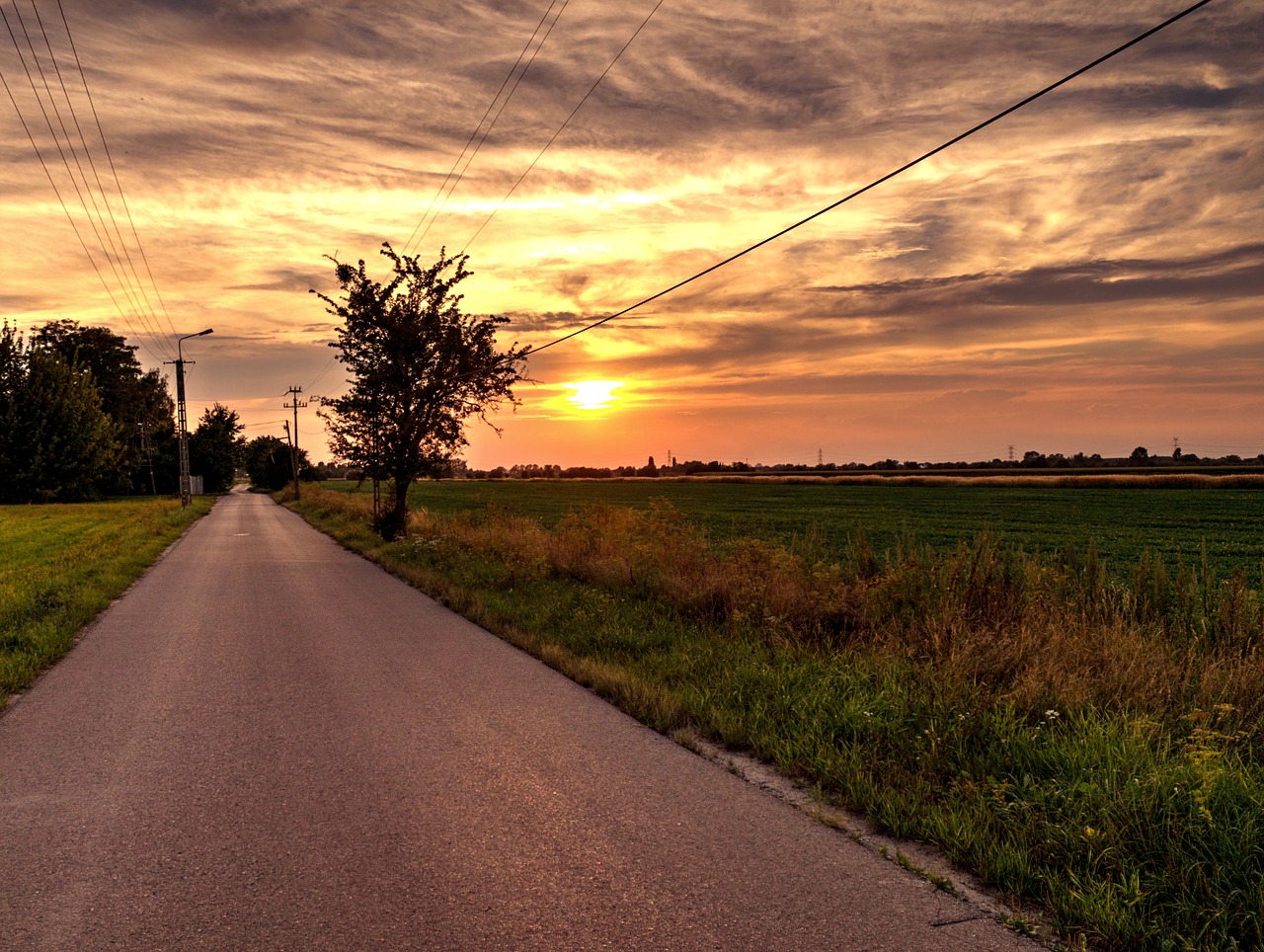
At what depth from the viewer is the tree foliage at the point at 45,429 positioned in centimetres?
5838

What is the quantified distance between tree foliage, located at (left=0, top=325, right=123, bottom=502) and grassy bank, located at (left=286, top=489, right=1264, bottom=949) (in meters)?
60.9

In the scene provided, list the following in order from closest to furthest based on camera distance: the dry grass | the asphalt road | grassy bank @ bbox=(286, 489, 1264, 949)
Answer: the asphalt road, grassy bank @ bbox=(286, 489, 1264, 949), the dry grass

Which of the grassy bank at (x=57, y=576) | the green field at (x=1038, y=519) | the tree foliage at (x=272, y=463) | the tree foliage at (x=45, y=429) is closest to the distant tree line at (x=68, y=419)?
the tree foliage at (x=45, y=429)

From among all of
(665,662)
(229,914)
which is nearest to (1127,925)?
(229,914)

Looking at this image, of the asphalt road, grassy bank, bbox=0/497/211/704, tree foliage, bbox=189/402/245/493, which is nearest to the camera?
the asphalt road

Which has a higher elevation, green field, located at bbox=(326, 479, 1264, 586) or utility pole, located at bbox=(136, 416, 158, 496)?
utility pole, located at bbox=(136, 416, 158, 496)

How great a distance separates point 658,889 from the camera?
12.4 feet

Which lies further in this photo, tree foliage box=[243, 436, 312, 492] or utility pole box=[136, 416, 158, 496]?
tree foliage box=[243, 436, 312, 492]

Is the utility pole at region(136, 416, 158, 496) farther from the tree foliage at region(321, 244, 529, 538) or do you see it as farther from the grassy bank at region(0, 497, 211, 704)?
the tree foliage at region(321, 244, 529, 538)

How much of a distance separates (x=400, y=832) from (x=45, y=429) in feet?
226

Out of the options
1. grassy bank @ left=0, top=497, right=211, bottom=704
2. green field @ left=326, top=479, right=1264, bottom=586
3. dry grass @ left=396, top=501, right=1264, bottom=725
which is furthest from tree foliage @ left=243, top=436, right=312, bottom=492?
dry grass @ left=396, top=501, right=1264, bottom=725

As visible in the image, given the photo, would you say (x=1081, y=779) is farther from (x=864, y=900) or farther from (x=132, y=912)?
(x=132, y=912)

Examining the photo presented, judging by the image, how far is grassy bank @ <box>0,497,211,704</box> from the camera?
941 centimetres

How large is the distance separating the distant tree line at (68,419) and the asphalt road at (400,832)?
6312cm
